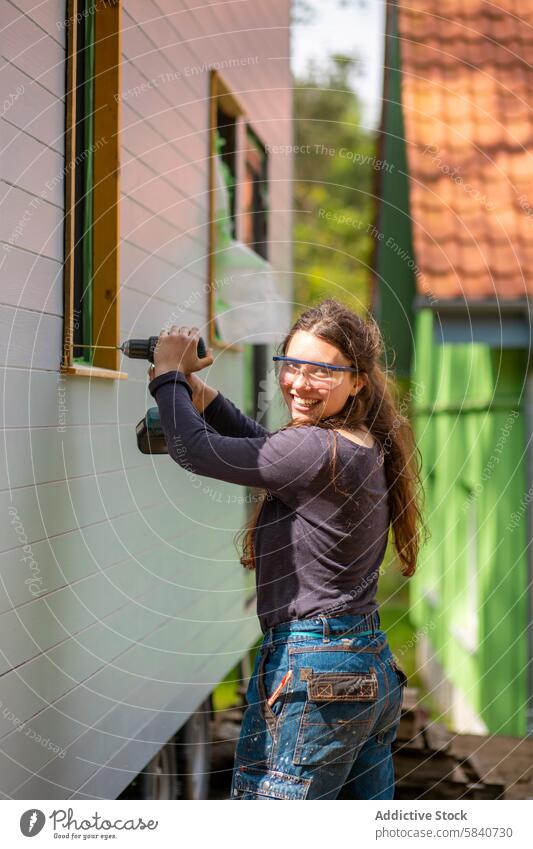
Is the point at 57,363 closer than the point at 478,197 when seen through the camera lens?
Yes

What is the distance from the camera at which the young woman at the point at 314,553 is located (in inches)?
116

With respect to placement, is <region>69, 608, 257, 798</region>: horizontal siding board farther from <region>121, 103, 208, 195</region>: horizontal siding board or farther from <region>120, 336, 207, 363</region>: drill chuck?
<region>121, 103, 208, 195</region>: horizontal siding board

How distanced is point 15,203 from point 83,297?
818mm

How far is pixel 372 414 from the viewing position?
3.31m

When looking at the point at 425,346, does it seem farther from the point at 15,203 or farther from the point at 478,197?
the point at 15,203

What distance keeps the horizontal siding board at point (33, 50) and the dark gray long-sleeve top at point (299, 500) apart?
37.7 inches

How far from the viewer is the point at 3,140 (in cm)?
278

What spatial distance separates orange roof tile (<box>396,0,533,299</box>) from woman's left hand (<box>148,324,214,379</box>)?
12.3 ft

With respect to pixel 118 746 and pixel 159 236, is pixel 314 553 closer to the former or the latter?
pixel 118 746

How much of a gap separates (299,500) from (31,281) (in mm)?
999

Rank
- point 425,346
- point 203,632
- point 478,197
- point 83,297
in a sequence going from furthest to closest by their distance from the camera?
point 425,346 < point 478,197 < point 203,632 < point 83,297

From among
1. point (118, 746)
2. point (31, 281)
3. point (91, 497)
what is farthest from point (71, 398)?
point (118, 746)

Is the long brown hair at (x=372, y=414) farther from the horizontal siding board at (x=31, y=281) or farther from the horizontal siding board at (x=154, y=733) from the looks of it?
the horizontal siding board at (x=154, y=733)
